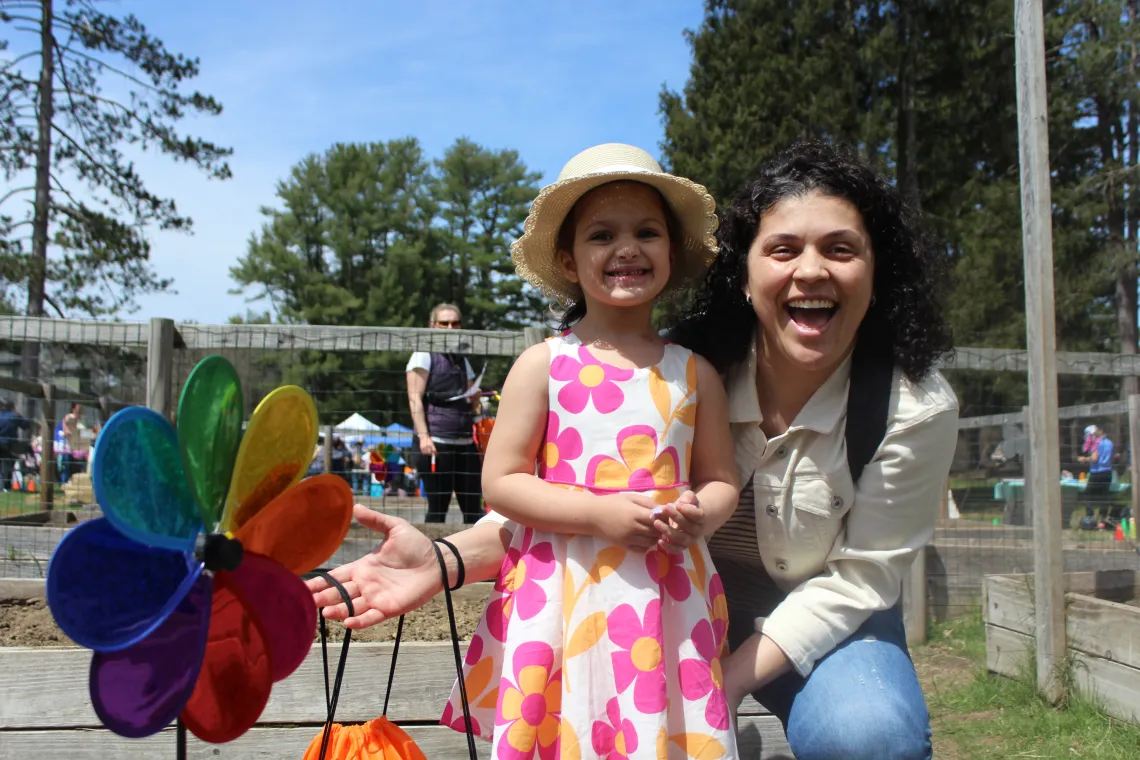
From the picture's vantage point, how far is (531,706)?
5.02ft

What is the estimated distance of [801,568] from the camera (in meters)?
1.92

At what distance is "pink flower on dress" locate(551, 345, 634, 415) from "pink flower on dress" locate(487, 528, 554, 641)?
255 mm

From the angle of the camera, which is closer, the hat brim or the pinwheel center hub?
the pinwheel center hub

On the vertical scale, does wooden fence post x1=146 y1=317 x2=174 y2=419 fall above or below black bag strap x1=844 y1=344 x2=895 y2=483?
above

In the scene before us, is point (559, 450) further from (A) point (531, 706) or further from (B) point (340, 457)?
(B) point (340, 457)

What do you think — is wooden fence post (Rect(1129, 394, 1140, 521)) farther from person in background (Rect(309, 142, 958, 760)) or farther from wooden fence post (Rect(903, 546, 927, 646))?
person in background (Rect(309, 142, 958, 760))

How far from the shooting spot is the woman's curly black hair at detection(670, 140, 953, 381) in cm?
188

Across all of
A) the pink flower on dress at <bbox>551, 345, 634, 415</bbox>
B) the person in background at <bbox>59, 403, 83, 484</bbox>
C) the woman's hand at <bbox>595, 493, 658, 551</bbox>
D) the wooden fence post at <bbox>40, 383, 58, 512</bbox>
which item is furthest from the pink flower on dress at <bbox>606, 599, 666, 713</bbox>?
the person in background at <bbox>59, 403, 83, 484</bbox>

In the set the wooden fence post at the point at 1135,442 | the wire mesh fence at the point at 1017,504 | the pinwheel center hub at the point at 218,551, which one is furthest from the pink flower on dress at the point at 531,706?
the wooden fence post at the point at 1135,442

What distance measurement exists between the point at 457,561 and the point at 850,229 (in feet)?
3.24

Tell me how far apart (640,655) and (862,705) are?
48cm

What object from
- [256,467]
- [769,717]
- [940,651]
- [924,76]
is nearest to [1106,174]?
[924,76]

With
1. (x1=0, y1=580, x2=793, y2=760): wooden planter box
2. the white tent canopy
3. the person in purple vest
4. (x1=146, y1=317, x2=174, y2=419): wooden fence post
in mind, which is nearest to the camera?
(x1=0, y1=580, x2=793, y2=760): wooden planter box

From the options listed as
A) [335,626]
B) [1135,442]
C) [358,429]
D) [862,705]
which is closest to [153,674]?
[862,705]
